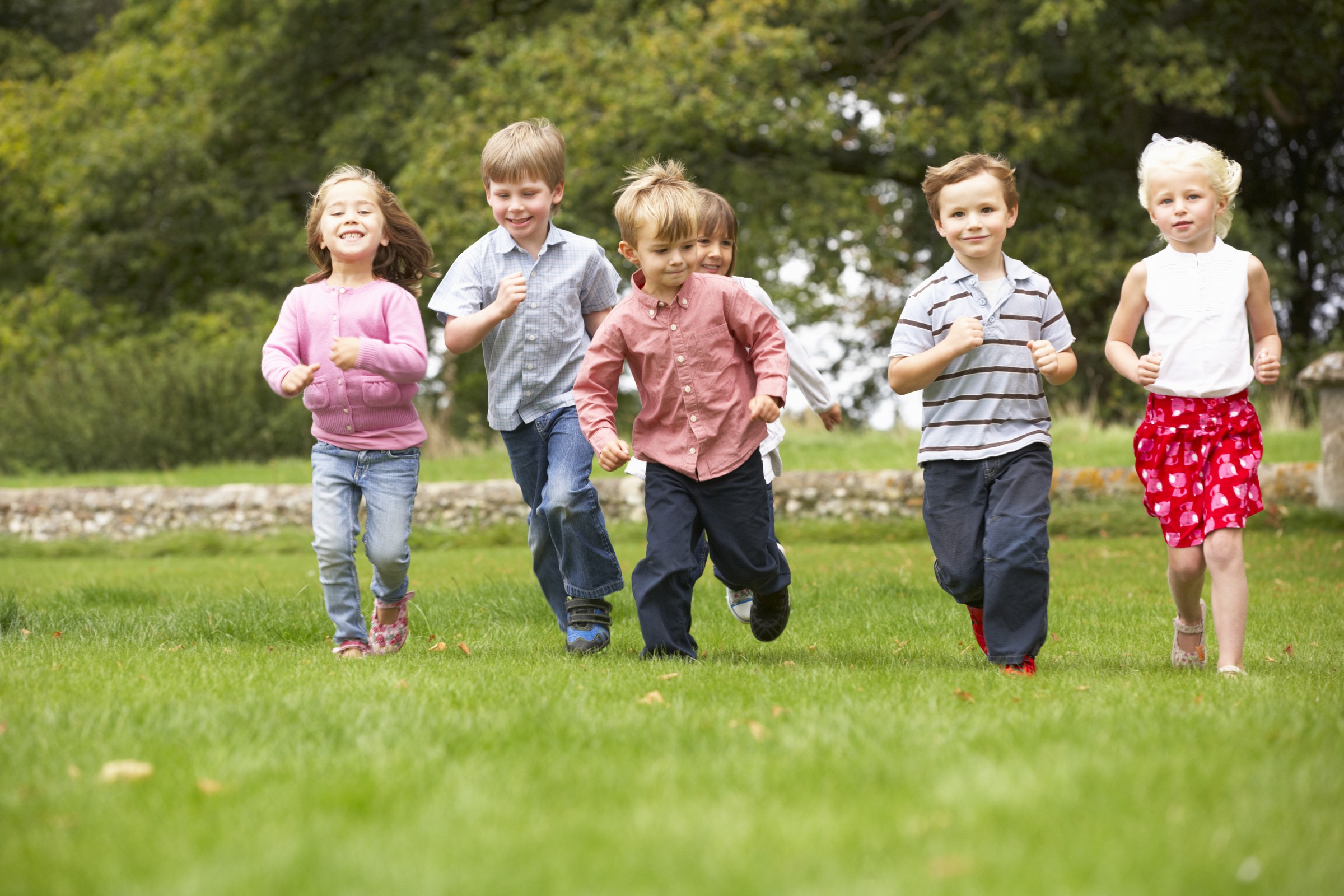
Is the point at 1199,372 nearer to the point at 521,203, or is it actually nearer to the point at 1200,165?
the point at 1200,165

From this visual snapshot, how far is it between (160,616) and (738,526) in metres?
2.98

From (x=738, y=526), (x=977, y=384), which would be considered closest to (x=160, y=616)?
(x=738, y=526)

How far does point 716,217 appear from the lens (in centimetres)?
558

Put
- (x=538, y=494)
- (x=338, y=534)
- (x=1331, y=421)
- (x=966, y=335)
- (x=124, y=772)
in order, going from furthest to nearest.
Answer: (x=1331, y=421) < (x=538, y=494) < (x=338, y=534) < (x=966, y=335) < (x=124, y=772)

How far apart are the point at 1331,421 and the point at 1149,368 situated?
765cm

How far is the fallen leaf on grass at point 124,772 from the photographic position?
270cm

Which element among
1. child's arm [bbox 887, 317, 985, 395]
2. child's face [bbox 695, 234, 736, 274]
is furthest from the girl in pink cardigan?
child's arm [bbox 887, 317, 985, 395]

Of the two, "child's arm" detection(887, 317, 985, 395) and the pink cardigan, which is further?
the pink cardigan

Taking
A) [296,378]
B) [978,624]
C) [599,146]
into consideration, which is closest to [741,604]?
[978,624]

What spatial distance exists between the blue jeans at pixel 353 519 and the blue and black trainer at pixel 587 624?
0.71 meters

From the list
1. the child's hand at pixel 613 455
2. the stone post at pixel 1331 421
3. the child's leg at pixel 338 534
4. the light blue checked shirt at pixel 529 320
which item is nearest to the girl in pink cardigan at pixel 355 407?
the child's leg at pixel 338 534

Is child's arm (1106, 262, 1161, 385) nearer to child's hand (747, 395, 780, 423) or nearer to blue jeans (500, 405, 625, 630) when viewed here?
child's hand (747, 395, 780, 423)

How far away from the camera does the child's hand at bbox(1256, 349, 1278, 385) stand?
175 inches

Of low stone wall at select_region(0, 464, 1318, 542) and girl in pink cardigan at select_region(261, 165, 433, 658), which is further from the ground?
girl in pink cardigan at select_region(261, 165, 433, 658)
